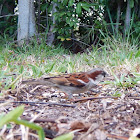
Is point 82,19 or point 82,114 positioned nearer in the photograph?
point 82,114

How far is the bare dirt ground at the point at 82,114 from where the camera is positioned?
161 cm

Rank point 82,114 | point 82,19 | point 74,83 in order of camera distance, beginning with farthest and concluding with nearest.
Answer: point 82,19, point 74,83, point 82,114

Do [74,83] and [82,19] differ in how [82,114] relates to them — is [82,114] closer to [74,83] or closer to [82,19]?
[74,83]

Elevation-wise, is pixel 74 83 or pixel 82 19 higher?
pixel 82 19

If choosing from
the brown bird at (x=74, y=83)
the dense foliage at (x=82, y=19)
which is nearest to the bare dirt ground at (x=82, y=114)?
the brown bird at (x=74, y=83)

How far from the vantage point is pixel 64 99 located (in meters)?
2.94

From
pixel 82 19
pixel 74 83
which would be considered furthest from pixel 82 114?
pixel 82 19

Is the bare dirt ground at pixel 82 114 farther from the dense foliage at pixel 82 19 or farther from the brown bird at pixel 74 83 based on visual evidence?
the dense foliage at pixel 82 19

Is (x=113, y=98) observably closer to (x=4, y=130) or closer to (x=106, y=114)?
(x=106, y=114)

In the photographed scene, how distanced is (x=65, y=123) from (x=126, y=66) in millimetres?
2429

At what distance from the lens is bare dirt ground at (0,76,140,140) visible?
1605mm

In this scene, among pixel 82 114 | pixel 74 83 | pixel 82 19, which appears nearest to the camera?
pixel 82 114

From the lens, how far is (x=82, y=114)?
2148 mm

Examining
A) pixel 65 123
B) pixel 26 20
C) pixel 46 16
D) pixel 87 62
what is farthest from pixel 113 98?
pixel 46 16
